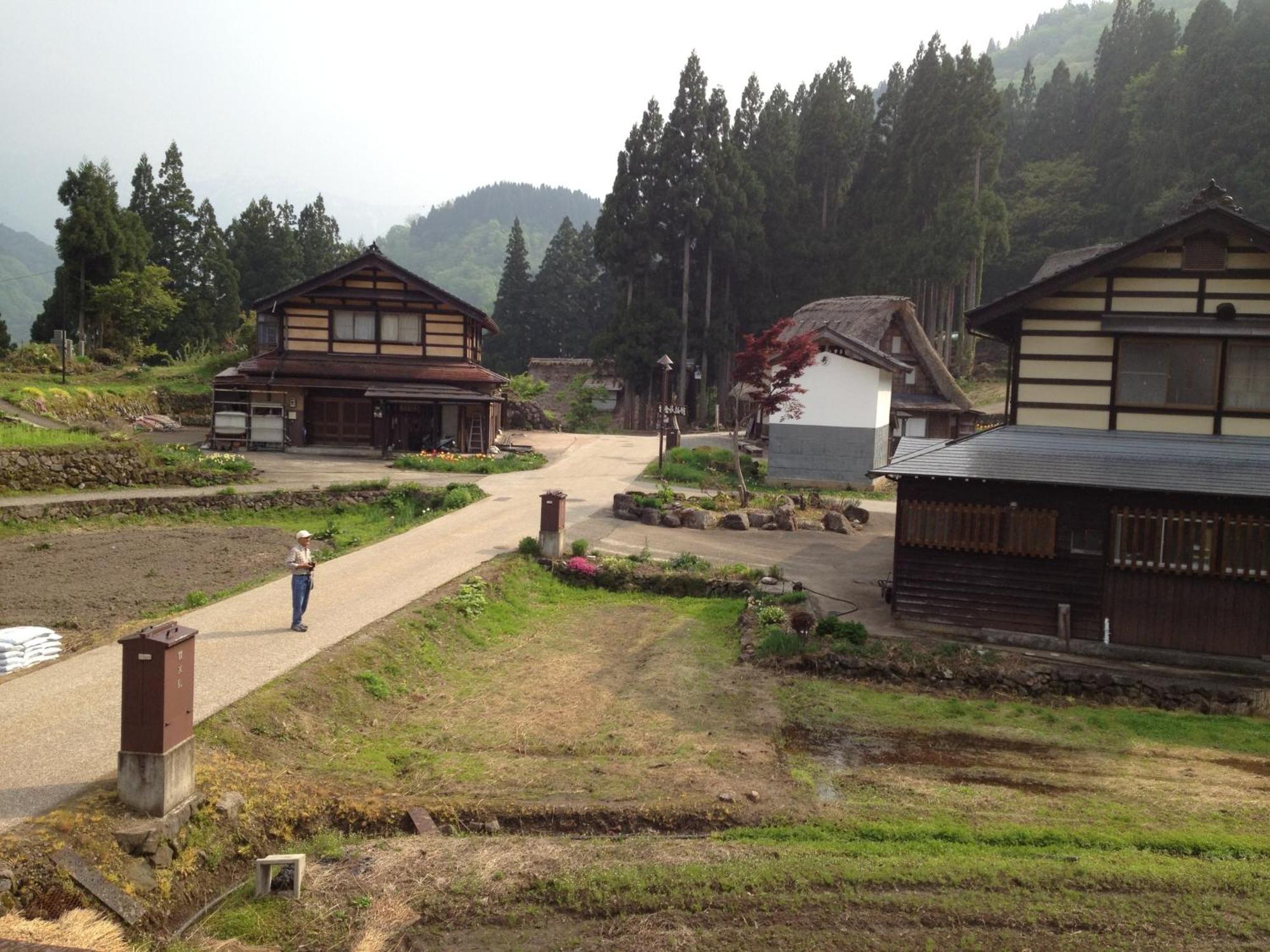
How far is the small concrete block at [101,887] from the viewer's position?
6090mm

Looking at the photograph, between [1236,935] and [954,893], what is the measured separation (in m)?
1.84

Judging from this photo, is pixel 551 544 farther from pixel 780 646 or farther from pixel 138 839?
pixel 138 839

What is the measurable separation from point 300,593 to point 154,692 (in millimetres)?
5117

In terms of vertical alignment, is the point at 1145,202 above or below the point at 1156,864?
above

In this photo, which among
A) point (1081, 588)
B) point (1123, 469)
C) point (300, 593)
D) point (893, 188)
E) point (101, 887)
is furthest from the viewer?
point (893, 188)

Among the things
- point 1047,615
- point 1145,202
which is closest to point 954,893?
point 1047,615

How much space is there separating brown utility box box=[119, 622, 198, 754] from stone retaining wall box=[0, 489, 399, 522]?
52.1 feet

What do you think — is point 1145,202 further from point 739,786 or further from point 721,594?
point 739,786

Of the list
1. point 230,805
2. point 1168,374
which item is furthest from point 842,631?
point 230,805

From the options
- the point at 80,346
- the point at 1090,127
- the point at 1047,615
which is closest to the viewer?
the point at 1047,615

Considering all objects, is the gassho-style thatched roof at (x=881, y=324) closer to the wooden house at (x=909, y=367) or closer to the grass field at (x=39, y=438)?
the wooden house at (x=909, y=367)

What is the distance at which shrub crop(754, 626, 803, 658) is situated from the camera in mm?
13016

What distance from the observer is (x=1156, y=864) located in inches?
285

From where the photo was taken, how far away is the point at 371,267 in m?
33.4
